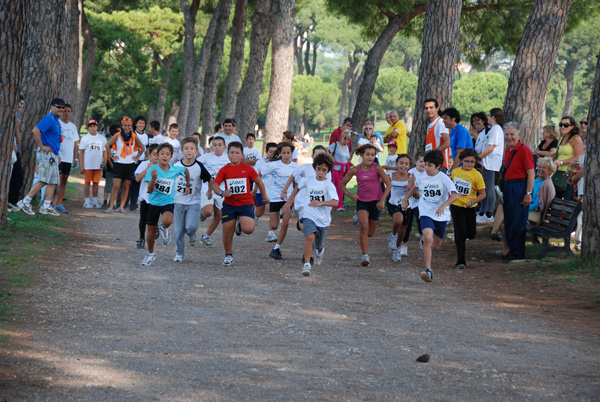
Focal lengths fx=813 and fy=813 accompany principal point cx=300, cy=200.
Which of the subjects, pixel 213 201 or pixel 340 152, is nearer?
pixel 213 201

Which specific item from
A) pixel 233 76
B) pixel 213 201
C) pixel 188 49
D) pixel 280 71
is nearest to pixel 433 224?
pixel 213 201

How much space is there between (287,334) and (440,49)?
10.4 m

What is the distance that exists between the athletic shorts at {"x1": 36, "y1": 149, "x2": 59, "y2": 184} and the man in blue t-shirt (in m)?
6.77

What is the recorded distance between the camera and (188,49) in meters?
34.3

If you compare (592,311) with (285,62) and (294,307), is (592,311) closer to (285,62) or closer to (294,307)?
(294,307)

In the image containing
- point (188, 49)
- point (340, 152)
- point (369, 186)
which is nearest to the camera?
point (369, 186)

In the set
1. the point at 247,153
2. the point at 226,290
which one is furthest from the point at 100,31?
the point at 226,290

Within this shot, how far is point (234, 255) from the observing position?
11.7 meters

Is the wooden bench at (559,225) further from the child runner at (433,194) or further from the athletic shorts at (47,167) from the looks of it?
the athletic shorts at (47,167)

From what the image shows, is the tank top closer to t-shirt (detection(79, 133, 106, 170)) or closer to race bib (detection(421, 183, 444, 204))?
race bib (detection(421, 183, 444, 204))

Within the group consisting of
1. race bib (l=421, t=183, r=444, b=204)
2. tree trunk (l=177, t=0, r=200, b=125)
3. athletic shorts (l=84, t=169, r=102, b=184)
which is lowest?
athletic shorts (l=84, t=169, r=102, b=184)

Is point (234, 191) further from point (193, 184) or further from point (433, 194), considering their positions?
point (433, 194)

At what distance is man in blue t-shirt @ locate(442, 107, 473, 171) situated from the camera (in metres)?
12.8

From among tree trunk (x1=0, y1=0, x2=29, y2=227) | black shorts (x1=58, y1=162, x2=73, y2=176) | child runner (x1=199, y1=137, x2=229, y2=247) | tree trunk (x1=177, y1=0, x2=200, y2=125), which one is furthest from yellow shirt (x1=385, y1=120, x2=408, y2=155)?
tree trunk (x1=177, y1=0, x2=200, y2=125)
